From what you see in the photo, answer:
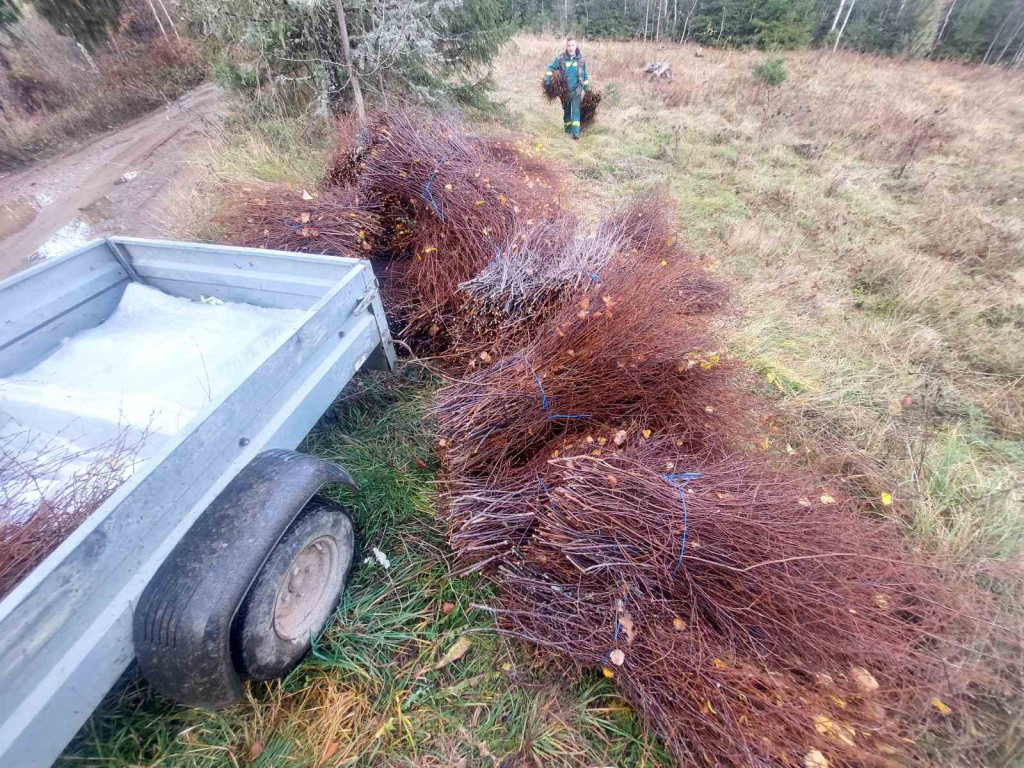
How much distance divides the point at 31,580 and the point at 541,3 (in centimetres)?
2920

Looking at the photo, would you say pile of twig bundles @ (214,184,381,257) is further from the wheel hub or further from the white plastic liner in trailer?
the wheel hub

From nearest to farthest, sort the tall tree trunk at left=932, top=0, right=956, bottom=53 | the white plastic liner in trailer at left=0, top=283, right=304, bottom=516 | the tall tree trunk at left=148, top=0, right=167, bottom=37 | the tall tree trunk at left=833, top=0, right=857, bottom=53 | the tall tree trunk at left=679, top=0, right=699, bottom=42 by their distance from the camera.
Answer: the white plastic liner in trailer at left=0, top=283, right=304, bottom=516 < the tall tree trunk at left=148, top=0, right=167, bottom=37 < the tall tree trunk at left=932, top=0, right=956, bottom=53 < the tall tree trunk at left=833, top=0, right=857, bottom=53 < the tall tree trunk at left=679, top=0, right=699, bottom=42

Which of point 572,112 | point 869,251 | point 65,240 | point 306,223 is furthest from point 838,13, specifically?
point 65,240

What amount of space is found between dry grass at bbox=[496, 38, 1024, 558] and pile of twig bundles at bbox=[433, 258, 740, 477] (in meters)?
0.65

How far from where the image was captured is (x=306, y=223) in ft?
12.8

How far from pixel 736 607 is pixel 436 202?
11.4 ft

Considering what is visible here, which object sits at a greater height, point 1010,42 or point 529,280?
point 529,280

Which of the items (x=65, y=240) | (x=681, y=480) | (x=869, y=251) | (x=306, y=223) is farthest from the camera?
(x=65, y=240)

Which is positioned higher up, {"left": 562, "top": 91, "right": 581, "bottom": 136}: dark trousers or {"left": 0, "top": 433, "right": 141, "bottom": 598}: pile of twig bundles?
{"left": 0, "top": 433, "right": 141, "bottom": 598}: pile of twig bundles

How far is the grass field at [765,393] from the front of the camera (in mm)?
1762

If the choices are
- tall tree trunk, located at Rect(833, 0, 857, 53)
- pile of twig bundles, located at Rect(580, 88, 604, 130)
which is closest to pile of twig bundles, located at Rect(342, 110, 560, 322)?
pile of twig bundles, located at Rect(580, 88, 604, 130)

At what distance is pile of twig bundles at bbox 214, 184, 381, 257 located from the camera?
3.79m

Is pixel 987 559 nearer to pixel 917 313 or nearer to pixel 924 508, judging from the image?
pixel 924 508

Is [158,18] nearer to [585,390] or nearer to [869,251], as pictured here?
[585,390]
